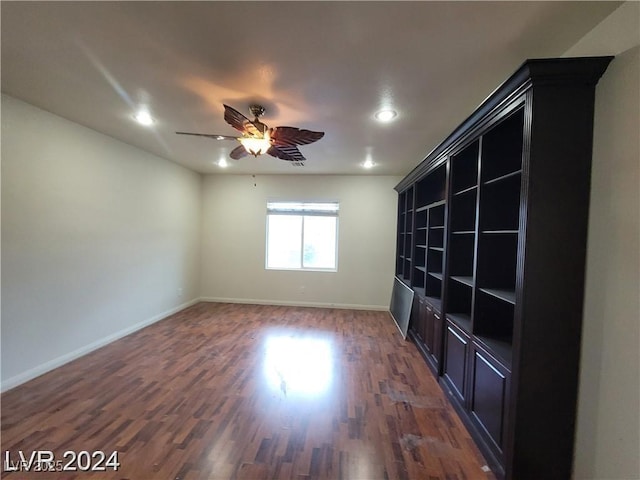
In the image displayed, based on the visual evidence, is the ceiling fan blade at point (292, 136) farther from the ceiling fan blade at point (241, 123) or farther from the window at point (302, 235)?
the window at point (302, 235)

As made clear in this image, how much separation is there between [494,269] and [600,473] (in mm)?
1189

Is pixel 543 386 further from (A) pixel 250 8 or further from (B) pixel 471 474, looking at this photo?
(A) pixel 250 8

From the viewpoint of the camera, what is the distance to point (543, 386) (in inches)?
59.2

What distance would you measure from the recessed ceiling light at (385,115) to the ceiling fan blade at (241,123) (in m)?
1.12

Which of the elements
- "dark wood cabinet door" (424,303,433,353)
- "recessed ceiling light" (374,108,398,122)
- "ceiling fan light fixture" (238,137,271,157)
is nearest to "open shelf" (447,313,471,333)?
"dark wood cabinet door" (424,303,433,353)

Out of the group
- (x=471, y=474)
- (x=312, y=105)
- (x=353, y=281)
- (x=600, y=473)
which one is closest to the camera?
(x=600, y=473)

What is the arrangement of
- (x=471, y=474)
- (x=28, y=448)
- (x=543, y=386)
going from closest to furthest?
(x=543, y=386) → (x=471, y=474) → (x=28, y=448)

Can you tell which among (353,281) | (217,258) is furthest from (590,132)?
(217,258)

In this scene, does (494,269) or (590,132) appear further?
(494,269)

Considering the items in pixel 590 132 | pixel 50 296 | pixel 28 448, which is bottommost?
pixel 28 448

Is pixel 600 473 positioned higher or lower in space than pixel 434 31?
lower

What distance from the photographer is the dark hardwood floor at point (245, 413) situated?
175 cm

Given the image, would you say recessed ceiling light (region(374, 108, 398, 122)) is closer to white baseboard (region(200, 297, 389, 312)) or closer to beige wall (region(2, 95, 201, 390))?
beige wall (region(2, 95, 201, 390))

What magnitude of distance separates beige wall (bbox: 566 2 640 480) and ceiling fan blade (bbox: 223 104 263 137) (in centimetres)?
218
